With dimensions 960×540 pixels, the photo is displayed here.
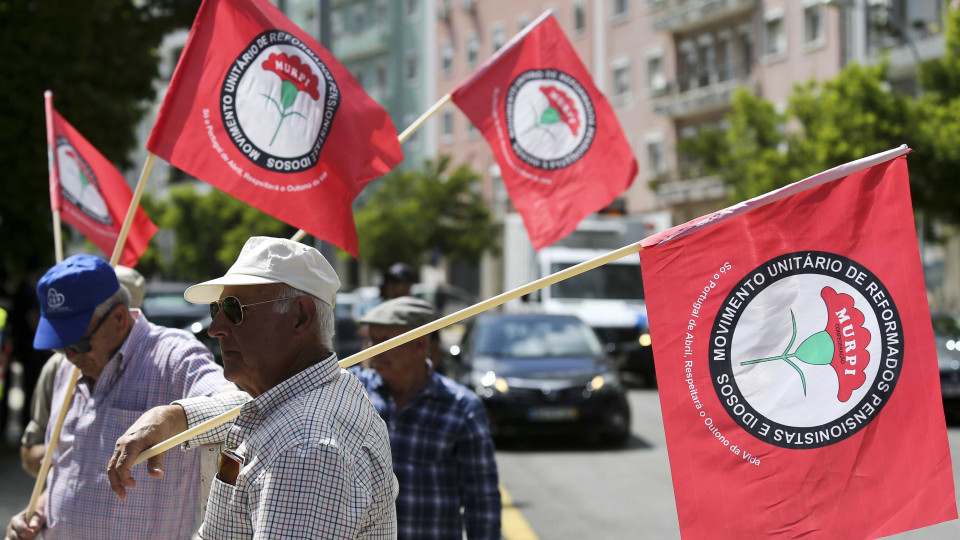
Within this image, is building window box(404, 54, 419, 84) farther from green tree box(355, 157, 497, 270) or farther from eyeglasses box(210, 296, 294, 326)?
eyeglasses box(210, 296, 294, 326)

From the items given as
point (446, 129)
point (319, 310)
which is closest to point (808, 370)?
point (319, 310)

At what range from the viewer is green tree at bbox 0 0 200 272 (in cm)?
1151

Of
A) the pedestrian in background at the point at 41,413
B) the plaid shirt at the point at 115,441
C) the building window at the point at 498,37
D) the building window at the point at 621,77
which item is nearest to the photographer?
the plaid shirt at the point at 115,441

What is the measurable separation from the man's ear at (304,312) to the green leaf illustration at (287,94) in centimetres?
217

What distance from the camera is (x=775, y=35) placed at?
40.9 m

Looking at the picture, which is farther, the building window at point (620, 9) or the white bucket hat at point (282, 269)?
the building window at point (620, 9)

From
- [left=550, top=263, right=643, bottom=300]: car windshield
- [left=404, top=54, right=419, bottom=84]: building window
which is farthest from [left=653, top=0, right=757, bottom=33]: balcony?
[left=550, top=263, right=643, bottom=300]: car windshield

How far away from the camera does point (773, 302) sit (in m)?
3.02

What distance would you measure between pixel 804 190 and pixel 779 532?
2.85 feet

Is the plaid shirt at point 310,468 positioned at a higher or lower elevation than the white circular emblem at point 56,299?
lower

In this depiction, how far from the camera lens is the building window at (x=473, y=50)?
56938 mm

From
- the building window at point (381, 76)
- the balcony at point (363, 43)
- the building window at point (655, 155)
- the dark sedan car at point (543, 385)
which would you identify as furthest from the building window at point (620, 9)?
the dark sedan car at point (543, 385)

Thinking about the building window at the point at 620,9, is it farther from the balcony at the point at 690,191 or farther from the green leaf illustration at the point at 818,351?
the green leaf illustration at the point at 818,351

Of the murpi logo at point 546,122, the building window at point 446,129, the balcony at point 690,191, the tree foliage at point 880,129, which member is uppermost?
the building window at point 446,129
